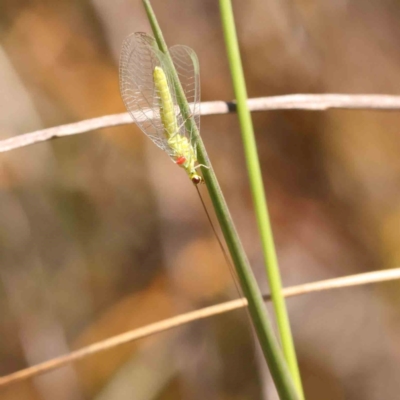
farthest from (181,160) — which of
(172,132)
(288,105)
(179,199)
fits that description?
(179,199)

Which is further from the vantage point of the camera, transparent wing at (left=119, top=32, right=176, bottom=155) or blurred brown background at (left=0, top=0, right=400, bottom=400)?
blurred brown background at (left=0, top=0, right=400, bottom=400)

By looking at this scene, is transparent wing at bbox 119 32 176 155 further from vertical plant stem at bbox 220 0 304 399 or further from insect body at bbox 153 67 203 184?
vertical plant stem at bbox 220 0 304 399

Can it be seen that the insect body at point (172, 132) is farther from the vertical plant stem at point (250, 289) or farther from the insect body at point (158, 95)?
the vertical plant stem at point (250, 289)

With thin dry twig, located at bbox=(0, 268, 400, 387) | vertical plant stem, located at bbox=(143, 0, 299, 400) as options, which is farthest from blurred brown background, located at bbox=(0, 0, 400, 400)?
vertical plant stem, located at bbox=(143, 0, 299, 400)

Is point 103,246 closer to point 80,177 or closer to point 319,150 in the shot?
point 80,177

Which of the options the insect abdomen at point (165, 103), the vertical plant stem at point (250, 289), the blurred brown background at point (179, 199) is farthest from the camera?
the blurred brown background at point (179, 199)

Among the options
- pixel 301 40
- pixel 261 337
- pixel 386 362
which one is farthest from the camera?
pixel 301 40

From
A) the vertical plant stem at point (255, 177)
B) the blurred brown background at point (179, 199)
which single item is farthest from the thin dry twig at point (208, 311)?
the blurred brown background at point (179, 199)

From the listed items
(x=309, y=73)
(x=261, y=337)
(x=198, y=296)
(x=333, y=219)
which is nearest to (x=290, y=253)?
(x=333, y=219)
